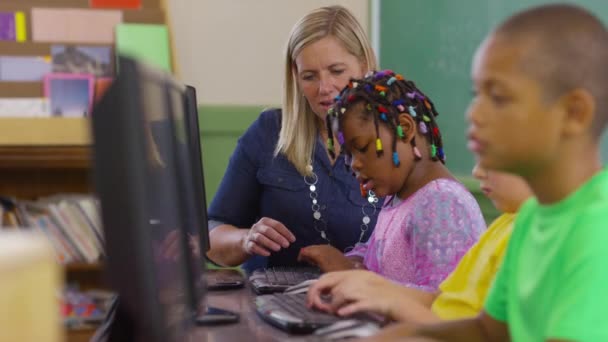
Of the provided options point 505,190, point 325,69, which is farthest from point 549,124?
point 325,69

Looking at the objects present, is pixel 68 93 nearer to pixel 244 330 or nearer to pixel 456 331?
pixel 244 330

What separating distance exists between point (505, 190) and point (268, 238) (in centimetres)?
64

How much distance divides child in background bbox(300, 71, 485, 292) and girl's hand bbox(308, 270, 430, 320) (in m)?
0.15

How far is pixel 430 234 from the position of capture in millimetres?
1373

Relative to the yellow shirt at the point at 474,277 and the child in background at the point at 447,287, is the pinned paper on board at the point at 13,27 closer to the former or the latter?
the child in background at the point at 447,287

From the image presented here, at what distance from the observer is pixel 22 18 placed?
126 inches

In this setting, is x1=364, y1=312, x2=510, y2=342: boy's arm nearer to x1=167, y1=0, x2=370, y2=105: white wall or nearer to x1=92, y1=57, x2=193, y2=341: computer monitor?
x1=92, y1=57, x2=193, y2=341: computer monitor

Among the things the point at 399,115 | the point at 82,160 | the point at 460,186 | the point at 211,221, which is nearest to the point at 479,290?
the point at 460,186

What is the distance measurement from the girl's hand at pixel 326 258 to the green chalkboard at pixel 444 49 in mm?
1454

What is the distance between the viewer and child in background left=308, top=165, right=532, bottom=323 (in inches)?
46.5

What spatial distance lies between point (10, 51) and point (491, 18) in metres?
1.80

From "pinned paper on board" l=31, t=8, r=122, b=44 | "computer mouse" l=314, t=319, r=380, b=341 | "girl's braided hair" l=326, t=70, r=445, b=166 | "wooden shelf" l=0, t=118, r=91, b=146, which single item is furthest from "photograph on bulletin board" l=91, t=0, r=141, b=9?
"computer mouse" l=314, t=319, r=380, b=341

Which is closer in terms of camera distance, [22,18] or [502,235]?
[502,235]

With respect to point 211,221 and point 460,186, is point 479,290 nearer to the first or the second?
point 460,186
